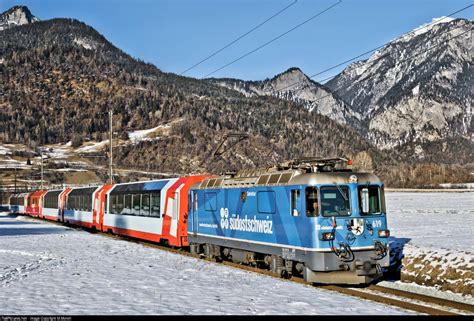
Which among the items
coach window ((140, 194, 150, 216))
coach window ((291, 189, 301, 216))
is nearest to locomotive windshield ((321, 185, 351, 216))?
coach window ((291, 189, 301, 216))

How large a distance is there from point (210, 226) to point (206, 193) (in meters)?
1.43

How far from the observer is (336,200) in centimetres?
1775

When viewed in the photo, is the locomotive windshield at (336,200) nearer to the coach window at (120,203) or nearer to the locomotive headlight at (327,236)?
the locomotive headlight at (327,236)

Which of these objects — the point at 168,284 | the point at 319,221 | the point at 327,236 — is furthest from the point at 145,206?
the point at 327,236

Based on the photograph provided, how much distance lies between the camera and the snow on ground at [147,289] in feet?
44.9

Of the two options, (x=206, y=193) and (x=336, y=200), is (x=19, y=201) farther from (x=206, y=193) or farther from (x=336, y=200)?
(x=336, y=200)

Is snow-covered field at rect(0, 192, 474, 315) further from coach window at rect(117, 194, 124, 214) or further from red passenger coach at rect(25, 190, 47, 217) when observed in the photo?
red passenger coach at rect(25, 190, 47, 217)

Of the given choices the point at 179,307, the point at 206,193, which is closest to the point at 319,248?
the point at 179,307

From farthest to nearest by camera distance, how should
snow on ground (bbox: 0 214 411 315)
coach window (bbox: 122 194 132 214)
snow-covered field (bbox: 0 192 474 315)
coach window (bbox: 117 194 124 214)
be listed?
coach window (bbox: 117 194 124 214)
coach window (bbox: 122 194 132 214)
snow-covered field (bbox: 0 192 474 315)
snow on ground (bbox: 0 214 411 315)

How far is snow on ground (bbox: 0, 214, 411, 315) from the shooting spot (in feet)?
44.9

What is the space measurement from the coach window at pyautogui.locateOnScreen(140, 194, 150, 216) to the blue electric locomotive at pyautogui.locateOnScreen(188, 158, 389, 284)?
12.9 metres

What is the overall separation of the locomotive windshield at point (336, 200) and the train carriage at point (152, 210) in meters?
11.7

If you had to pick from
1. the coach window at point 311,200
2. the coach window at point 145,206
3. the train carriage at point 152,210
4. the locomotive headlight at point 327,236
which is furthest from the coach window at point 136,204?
the locomotive headlight at point 327,236

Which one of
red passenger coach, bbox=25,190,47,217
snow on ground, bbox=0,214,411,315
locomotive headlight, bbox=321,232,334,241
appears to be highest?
red passenger coach, bbox=25,190,47,217
